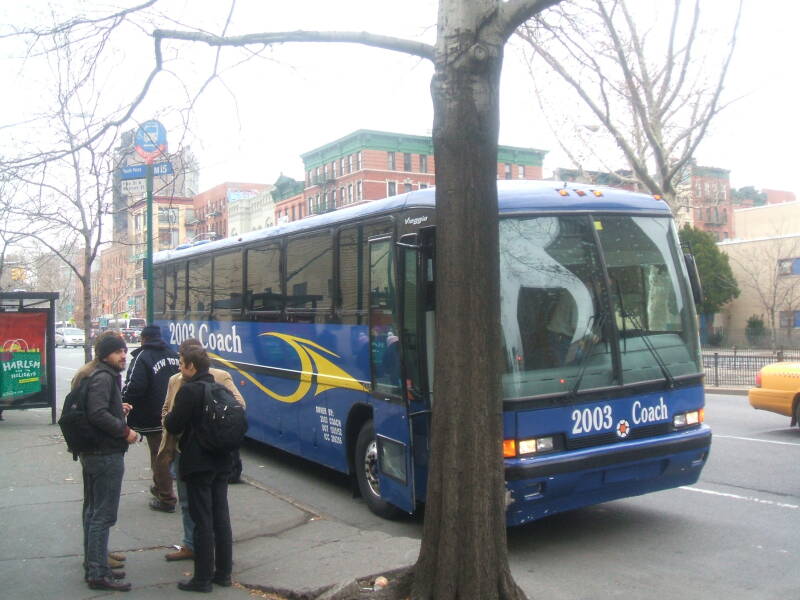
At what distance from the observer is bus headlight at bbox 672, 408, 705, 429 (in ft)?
24.6

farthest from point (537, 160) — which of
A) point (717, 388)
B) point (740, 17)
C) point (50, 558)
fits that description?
point (50, 558)

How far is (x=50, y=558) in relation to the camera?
270 inches

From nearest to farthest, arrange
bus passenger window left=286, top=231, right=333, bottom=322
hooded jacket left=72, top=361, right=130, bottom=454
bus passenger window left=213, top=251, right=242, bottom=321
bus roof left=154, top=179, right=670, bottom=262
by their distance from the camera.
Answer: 1. hooded jacket left=72, top=361, right=130, bottom=454
2. bus roof left=154, top=179, right=670, bottom=262
3. bus passenger window left=286, top=231, right=333, bottom=322
4. bus passenger window left=213, top=251, right=242, bottom=321

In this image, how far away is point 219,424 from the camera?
19.1ft

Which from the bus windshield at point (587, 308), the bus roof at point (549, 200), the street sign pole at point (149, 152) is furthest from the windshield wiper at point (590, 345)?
the street sign pole at point (149, 152)

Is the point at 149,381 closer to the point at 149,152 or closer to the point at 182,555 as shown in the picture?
the point at 182,555

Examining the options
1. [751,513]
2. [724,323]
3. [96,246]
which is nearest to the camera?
[751,513]

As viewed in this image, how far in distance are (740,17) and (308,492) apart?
413 inches

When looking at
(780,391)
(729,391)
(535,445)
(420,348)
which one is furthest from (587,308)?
(729,391)

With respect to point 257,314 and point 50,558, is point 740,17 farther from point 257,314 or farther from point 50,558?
point 50,558

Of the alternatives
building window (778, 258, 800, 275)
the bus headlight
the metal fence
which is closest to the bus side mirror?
the bus headlight

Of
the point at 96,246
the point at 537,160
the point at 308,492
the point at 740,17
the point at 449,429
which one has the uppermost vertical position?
the point at 537,160

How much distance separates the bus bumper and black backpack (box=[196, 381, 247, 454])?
2195 millimetres

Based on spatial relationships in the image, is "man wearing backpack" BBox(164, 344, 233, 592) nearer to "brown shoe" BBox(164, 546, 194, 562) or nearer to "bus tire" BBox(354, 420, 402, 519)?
"brown shoe" BBox(164, 546, 194, 562)
